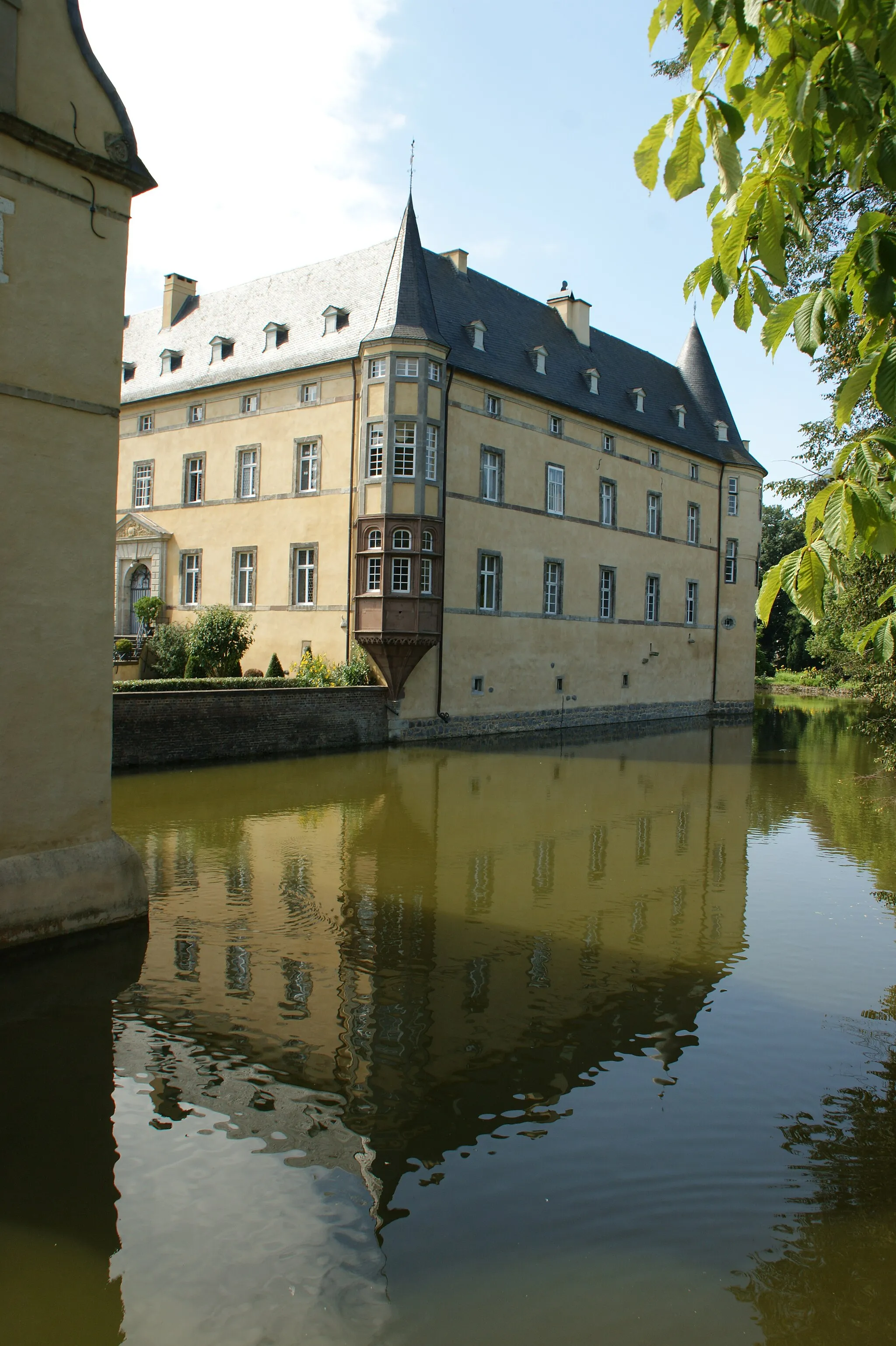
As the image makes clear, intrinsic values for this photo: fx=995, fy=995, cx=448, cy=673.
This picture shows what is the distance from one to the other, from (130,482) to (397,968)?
26822 millimetres

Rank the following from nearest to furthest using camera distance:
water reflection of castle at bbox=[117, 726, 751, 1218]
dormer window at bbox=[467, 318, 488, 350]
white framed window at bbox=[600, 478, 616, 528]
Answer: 1. water reflection of castle at bbox=[117, 726, 751, 1218]
2. dormer window at bbox=[467, 318, 488, 350]
3. white framed window at bbox=[600, 478, 616, 528]

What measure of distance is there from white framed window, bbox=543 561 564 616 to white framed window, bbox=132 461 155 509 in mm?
12456

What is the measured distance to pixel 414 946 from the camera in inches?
317

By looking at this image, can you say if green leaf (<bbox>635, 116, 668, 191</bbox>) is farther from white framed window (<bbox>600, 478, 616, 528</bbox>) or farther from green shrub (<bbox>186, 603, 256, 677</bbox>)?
white framed window (<bbox>600, 478, 616, 528</bbox>)

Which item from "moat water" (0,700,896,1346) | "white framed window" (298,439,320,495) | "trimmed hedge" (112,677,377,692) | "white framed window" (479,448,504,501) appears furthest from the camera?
"white framed window" (479,448,504,501)

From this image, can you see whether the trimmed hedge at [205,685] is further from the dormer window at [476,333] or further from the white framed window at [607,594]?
the white framed window at [607,594]

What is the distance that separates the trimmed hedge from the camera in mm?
18328

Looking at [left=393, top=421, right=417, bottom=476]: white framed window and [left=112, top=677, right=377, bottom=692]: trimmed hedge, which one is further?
[left=393, top=421, right=417, bottom=476]: white framed window

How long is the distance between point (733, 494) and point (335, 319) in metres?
19.2

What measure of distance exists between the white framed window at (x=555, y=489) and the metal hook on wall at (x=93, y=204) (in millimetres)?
21783

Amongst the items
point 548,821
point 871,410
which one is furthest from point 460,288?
point 548,821

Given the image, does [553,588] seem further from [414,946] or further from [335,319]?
[414,946]

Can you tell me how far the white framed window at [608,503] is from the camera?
3184cm

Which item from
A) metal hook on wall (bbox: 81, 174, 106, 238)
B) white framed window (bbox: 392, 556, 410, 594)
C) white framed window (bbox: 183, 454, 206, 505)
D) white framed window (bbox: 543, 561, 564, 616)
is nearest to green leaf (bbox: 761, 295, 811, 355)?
metal hook on wall (bbox: 81, 174, 106, 238)
